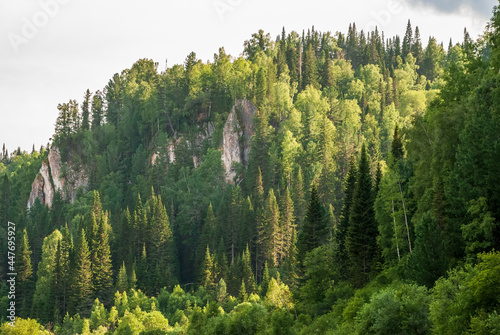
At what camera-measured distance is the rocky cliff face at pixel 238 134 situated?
141750 mm

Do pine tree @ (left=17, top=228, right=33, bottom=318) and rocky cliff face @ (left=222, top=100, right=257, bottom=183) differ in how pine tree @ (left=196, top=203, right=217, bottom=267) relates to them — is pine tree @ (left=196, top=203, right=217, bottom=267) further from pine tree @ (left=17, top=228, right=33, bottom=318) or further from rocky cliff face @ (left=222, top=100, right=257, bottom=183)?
pine tree @ (left=17, top=228, right=33, bottom=318)

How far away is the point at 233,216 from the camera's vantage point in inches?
4619

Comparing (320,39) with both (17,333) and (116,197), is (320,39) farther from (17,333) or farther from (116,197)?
(17,333)

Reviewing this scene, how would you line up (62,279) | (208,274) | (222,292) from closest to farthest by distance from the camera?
(222,292), (208,274), (62,279)

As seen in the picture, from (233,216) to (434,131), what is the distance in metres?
72.7

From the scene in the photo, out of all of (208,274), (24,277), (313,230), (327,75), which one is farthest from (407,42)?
(313,230)

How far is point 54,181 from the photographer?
6762 inches

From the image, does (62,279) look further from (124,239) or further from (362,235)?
(362,235)

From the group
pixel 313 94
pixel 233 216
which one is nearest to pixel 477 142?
pixel 233 216

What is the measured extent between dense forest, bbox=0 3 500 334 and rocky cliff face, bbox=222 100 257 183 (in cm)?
49

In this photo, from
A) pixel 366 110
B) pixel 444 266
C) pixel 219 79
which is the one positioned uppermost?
pixel 219 79

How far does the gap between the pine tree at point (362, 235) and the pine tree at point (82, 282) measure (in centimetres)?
6393

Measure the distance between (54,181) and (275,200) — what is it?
86.3 metres

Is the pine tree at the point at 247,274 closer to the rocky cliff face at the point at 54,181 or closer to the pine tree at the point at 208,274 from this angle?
the pine tree at the point at 208,274
